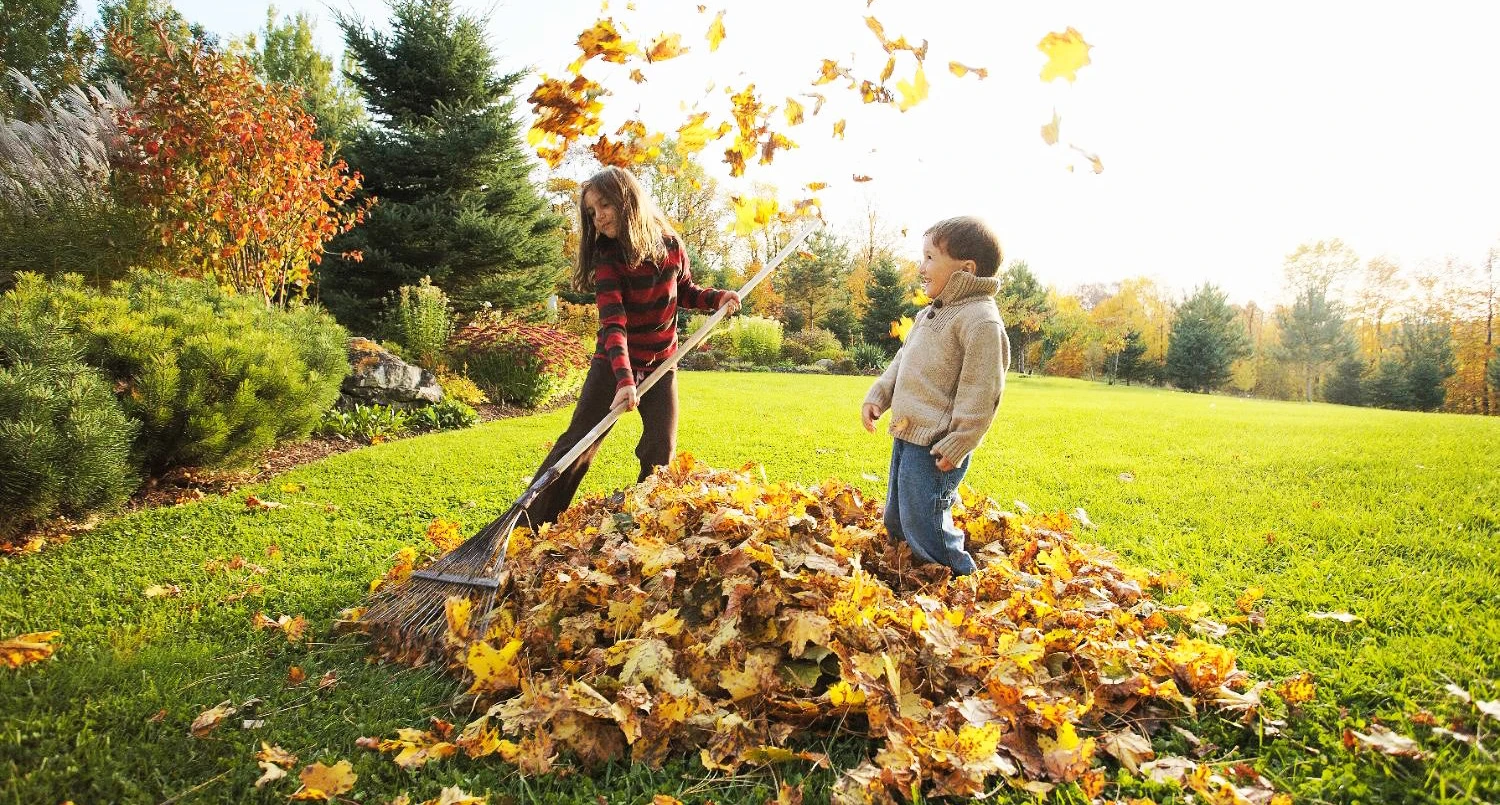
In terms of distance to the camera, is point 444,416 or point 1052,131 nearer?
point 1052,131

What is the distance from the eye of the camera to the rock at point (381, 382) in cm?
642

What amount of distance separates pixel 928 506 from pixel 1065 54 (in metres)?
1.47

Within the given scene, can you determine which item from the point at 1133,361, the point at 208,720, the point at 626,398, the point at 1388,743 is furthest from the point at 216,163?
the point at 1133,361

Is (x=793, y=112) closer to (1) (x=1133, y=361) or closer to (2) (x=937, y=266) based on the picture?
(2) (x=937, y=266)

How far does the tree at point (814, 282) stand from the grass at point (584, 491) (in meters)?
A: 18.7

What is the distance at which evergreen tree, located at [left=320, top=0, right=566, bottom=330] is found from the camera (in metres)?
10.4

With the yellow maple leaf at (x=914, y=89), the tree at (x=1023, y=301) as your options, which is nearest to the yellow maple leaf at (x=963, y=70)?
the yellow maple leaf at (x=914, y=89)

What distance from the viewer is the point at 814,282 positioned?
24.1 metres

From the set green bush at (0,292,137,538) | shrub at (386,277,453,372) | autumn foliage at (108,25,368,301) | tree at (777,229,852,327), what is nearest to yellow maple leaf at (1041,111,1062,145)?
green bush at (0,292,137,538)

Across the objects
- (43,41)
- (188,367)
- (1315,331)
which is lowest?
(188,367)

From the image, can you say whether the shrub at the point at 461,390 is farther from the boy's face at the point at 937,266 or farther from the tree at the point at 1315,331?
the tree at the point at 1315,331

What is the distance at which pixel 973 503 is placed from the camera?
3.29 meters

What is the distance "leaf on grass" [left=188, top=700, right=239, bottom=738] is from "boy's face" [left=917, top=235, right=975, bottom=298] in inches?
97.8

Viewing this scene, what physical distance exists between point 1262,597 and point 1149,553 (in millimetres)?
537
